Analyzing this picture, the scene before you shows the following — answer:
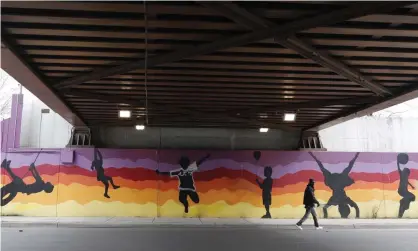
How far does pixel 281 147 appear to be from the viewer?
19141 millimetres

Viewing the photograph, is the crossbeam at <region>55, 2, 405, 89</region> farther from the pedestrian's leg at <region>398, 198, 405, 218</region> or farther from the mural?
the pedestrian's leg at <region>398, 198, 405, 218</region>

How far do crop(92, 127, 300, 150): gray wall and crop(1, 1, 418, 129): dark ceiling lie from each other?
507 cm

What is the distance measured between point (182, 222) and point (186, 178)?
2.57 meters

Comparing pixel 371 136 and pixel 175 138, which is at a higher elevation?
pixel 371 136

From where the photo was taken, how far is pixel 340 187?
18109 millimetres

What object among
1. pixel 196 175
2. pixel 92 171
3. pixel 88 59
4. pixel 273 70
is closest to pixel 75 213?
pixel 92 171

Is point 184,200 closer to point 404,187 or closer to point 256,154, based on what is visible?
point 256,154

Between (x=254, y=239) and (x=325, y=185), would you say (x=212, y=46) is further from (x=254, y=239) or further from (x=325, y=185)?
(x=325, y=185)

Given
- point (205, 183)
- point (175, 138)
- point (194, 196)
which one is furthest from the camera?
point (175, 138)

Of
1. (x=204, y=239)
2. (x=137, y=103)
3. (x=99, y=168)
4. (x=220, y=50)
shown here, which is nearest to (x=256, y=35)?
(x=220, y=50)

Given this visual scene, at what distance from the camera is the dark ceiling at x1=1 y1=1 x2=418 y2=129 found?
6590 millimetres

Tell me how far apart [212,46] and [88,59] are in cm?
299

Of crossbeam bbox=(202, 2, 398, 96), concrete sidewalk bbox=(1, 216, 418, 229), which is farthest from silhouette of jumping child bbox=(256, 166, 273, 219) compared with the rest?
crossbeam bbox=(202, 2, 398, 96)

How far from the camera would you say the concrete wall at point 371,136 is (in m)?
19.2
